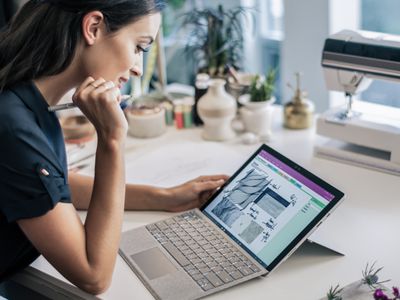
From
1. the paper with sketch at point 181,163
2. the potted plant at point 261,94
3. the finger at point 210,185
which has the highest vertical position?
the potted plant at point 261,94

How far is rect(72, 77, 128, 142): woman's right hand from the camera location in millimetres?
1148

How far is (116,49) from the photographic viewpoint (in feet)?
3.91

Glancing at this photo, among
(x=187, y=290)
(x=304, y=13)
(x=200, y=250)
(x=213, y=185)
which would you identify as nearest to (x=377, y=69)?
(x=213, y=185)

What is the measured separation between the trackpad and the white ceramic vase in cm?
64

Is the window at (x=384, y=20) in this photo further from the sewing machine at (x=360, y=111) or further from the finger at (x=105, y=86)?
the finger at (x=105, y=86)

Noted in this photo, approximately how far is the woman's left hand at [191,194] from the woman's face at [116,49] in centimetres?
30

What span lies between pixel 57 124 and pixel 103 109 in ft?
0.40

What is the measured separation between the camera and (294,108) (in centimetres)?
178

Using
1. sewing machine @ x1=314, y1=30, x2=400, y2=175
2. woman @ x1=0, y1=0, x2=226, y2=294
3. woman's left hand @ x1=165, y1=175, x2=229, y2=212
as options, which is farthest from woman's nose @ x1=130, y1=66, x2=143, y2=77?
sewing machine @ x1=314, y1=30, x2=400, y2=175

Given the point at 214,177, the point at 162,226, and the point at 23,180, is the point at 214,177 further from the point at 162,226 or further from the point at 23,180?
the point at 23,180

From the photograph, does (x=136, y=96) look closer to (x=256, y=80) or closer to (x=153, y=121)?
(x=153, y=121)

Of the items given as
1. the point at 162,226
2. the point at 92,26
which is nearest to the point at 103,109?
the point at 92,26

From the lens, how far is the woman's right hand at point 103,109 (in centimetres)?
115

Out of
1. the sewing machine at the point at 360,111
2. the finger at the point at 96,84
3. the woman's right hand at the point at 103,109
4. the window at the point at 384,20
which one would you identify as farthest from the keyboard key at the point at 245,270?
the window at the point at 384,20
